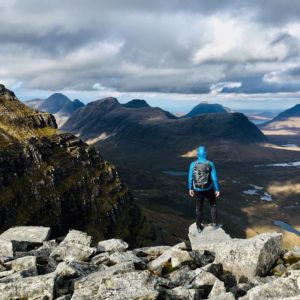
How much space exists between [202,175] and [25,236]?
18.5m

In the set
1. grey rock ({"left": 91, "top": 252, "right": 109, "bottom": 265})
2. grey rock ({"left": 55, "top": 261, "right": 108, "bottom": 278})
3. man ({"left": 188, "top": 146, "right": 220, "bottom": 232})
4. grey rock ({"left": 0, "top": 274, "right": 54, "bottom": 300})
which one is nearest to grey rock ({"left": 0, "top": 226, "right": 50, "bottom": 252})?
grey rock ({"left": 91, "top": 252, "right": 109, "bottom": 265})

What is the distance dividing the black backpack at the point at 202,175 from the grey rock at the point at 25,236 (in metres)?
16.1

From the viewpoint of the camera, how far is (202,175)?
30094mm

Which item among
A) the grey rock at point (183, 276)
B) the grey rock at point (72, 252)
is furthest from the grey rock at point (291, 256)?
the grey rock at point (72, 252)

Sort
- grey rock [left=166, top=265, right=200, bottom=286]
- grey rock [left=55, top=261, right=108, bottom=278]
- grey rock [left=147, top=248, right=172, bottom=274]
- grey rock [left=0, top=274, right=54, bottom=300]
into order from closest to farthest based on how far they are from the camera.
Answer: grey rock [left=0, top=274, right=54, bottom=300] → grey rock [left=166, top=265, right=200, bottom=286] → grey rock [left=55, top=261, right=108, bottom=278] → grey rock [left=147, top=248, right=172, bottom=274]

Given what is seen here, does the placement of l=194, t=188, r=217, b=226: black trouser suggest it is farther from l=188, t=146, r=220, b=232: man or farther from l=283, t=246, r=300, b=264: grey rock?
l=283, t=246, r=300, b=264: grey rock

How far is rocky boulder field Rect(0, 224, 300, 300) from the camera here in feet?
63.9

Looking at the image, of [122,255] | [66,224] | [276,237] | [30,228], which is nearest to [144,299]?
[122,255]

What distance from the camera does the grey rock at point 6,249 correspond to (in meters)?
30.2

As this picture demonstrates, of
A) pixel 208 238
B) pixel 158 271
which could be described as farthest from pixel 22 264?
pixel 208 238

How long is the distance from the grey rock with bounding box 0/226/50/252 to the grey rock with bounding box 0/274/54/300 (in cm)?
1313

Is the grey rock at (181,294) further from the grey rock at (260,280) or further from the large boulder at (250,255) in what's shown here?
the large boulder at (250,255)

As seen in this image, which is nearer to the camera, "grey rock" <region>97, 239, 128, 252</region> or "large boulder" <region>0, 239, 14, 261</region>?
"large boulder" <region>0, 239, 14, 261</region>

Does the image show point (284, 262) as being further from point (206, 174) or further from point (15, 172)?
point (15, 172)
